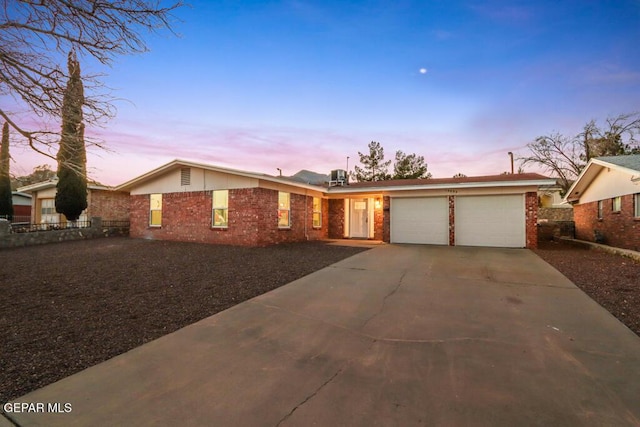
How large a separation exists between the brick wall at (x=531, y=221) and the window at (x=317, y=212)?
957 cm

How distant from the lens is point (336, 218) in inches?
650

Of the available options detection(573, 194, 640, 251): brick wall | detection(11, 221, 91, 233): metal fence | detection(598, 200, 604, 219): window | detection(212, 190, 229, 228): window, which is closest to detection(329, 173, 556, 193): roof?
detection(573, 194, 640, 251): brick wall

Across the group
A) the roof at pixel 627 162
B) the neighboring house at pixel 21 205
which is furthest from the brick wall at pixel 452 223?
the neighboring house at pixel 21 205

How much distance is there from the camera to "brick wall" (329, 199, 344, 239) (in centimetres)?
1636

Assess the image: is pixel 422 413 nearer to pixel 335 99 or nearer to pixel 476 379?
pixel 476 379

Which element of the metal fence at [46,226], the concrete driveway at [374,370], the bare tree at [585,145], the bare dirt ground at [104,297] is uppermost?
the bare tree at [585,145]

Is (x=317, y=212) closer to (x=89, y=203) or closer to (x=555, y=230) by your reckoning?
(x=89, y=203)

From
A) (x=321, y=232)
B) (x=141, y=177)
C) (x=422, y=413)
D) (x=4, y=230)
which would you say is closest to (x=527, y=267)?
(x=422, y=413)

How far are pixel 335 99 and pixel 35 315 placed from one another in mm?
12017

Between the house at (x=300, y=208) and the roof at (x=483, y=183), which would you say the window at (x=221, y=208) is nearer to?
the house at (x=300, y=208)

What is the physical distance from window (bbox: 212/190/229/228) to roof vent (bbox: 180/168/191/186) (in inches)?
67.0

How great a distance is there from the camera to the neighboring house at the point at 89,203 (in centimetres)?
1798

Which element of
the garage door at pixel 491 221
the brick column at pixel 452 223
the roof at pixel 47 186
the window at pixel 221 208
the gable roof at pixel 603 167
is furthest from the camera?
the roof at pixel 47 186

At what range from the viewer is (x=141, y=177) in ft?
45.3
